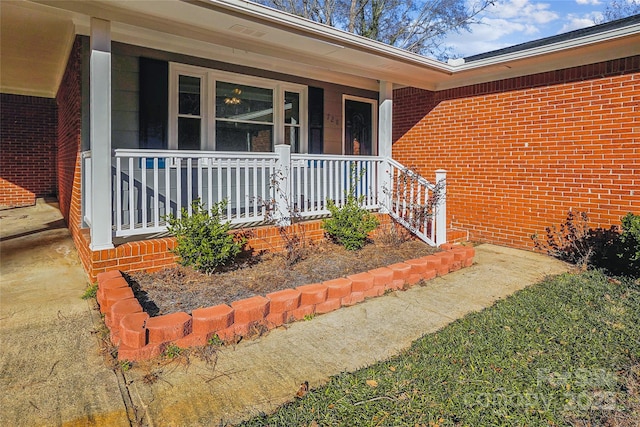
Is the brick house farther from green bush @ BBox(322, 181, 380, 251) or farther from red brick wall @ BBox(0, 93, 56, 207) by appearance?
red brick wall @ BBox(0, 93, 56, 207)

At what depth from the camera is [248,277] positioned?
4.19 metres

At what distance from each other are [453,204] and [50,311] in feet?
19.6

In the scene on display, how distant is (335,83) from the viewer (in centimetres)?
759

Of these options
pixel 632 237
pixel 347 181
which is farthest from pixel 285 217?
pixel 632 237

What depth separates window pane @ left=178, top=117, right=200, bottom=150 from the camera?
19.2 ft

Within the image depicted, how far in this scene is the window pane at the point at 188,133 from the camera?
5863 millimetres

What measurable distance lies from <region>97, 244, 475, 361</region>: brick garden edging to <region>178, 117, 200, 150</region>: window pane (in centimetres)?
257

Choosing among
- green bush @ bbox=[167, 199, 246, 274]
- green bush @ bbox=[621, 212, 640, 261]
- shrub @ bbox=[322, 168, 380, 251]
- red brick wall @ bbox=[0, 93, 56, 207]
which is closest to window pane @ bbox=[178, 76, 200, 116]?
green bush @ bbox=[167, 199, 246, 274]

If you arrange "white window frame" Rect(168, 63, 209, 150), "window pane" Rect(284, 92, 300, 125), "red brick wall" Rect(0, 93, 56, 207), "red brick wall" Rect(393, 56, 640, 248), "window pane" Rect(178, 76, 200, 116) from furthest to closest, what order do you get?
"red brick wall" Rect(0, 93, 56, 207)
"window pane" Rect(284, 92, 300, 125)
"window pane" Rect(178, 76, 200, 116)
"white window frame" Rect(168, 63, 209, 150)
"red brick wall" Rect(393, 56, 640, 248)

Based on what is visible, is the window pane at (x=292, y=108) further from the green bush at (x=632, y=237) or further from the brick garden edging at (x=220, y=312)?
the green bush at (x=632, y=237)

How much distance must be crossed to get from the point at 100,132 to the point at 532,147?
18.6 feet

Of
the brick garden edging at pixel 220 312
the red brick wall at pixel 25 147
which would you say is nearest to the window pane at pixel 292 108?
the brick garden edging at pixel 220 312

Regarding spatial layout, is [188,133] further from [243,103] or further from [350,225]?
[350,225]

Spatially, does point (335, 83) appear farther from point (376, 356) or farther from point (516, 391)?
point (516, 391)
